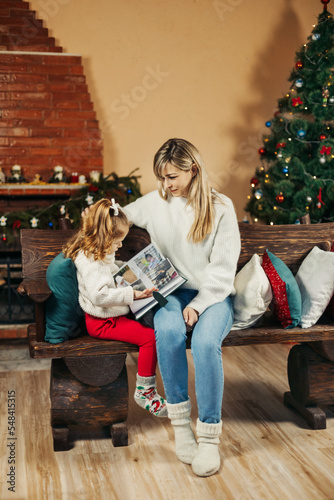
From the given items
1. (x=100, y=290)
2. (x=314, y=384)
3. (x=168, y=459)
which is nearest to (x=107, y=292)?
(x=100, y=290)

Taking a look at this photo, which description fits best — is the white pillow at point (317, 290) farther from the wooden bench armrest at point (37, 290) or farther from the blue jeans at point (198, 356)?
the wooden bench armrest at point (37, 290)

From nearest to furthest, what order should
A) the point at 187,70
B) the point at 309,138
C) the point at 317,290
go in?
the point at 317,290 < the point at 309,138 < the point at 187,70

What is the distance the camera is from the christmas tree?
4.20 meters

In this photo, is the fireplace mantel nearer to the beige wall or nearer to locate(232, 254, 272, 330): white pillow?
the beige wall

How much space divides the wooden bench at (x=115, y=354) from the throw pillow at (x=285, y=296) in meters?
0.05

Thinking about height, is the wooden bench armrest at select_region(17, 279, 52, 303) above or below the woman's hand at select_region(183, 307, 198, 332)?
above

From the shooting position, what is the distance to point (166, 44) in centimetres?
499

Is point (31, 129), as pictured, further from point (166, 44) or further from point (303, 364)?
point (303, 364)

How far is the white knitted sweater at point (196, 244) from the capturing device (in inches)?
97.9

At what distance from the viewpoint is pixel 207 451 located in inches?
88.3

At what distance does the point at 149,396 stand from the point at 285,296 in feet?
2.44

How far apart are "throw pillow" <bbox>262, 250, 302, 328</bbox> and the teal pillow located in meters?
0.88

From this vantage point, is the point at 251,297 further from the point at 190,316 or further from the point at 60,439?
the point at 60,439

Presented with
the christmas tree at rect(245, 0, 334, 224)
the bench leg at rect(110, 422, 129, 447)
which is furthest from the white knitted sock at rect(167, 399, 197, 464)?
the christmas tree at rect(245, 0, 334, 224)
